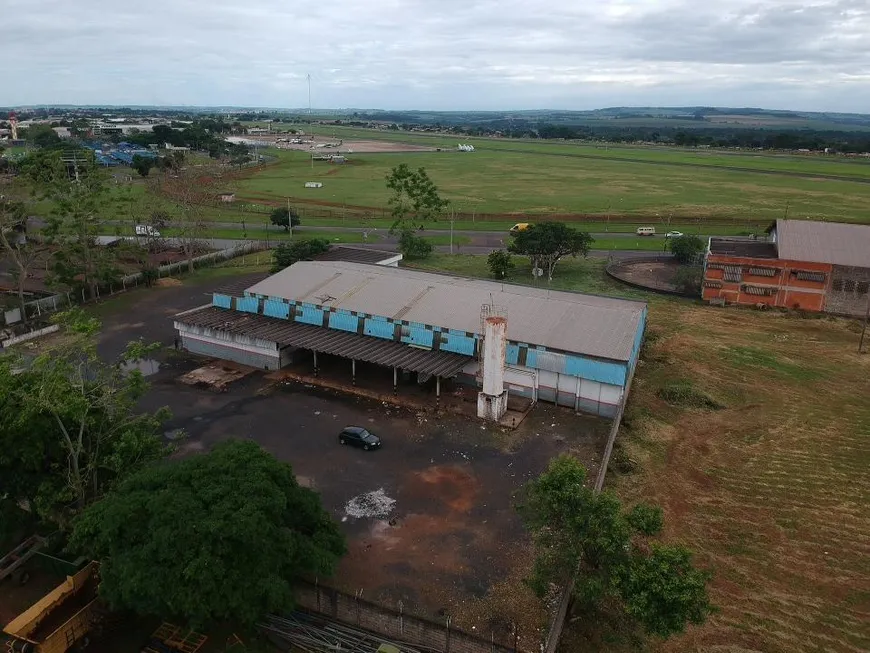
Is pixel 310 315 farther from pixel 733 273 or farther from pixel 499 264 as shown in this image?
pixel 733 273

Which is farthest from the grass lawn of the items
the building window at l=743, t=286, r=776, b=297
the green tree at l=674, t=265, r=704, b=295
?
the building window at l=743, t=286, r=776, b=297

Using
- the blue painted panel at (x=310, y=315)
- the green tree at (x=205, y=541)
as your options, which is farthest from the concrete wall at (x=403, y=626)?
the blue painted panel at (x=310, y=315)

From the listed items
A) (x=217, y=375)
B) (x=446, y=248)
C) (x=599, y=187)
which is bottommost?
(x=217, y=375)

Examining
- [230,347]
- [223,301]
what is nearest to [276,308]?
[230,347]

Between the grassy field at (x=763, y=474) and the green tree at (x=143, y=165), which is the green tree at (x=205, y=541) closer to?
the grassy field at (x=763, y=474)

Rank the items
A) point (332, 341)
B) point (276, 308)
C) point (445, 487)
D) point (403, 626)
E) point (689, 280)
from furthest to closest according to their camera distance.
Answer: point (689, 280) → point (276, 308) → point (332, 341) → point (445, 487) → point (403, 626)

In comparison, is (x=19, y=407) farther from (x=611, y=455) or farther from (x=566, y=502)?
(x=611, y=455)
